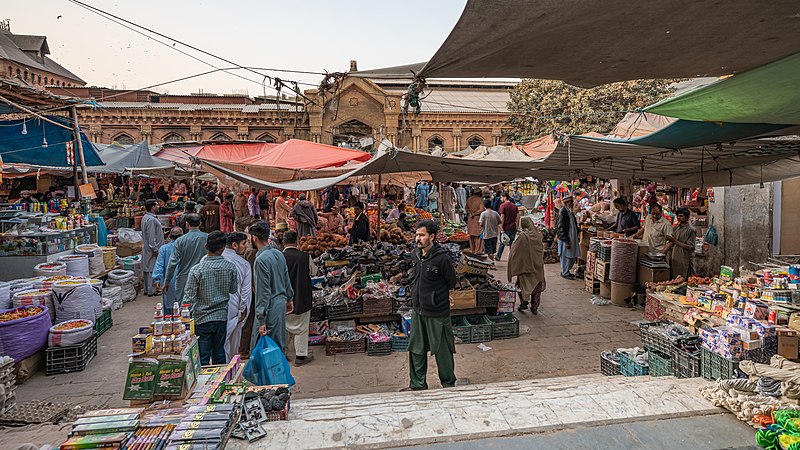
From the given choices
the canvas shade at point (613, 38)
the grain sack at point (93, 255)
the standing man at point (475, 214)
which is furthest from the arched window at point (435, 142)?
the canvas shade at point (613, 38)

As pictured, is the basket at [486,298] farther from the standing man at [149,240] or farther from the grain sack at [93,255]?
the grain sack at [93,255]

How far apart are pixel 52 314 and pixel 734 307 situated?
8140 mm

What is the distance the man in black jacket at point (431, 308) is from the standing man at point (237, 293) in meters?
1.81

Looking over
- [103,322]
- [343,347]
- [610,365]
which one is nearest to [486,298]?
[610,365]

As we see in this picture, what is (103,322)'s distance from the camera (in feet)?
21.9

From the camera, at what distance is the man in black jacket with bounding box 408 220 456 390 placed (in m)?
→ 4.23

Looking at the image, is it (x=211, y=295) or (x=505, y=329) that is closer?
(x=211, y=295)

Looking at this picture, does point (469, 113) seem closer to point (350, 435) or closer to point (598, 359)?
point (598, 359)

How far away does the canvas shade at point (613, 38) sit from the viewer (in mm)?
2133

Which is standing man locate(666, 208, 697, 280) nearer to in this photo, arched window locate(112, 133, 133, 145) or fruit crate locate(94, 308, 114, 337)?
fruit crate locate(94, 308, 114, 337)

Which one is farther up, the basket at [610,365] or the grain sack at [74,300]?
the grain sack at [74,300]

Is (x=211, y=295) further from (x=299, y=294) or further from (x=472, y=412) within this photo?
(x=472, y=412)

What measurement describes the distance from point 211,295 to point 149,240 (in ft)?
16.7

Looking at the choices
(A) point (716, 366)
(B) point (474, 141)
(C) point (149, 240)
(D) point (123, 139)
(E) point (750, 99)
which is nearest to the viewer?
(E) point (750, 99)
